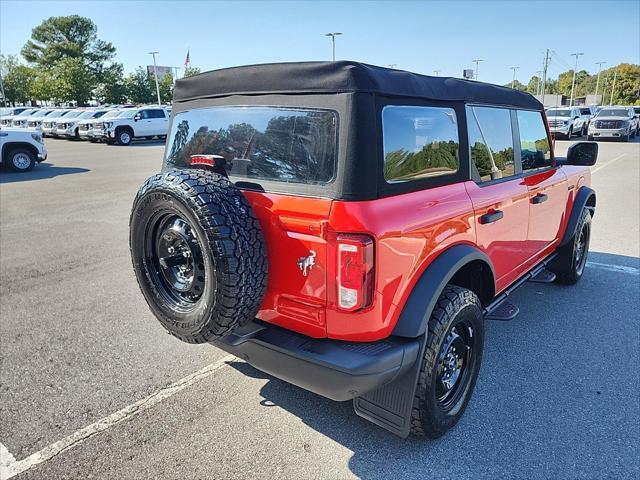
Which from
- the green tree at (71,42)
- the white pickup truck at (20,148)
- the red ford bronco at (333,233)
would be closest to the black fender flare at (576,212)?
the red ford bronco at (333,233)

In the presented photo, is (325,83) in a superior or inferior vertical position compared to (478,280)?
superior

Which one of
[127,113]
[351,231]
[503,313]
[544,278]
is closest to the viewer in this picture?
[351,231]

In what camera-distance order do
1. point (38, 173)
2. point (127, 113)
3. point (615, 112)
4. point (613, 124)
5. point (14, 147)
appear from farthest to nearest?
point (615, 112) < point (127, 113) < point (613, 124) < point (14, 147) < point (38, 173)

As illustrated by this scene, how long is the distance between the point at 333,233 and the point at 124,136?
83.5 feet

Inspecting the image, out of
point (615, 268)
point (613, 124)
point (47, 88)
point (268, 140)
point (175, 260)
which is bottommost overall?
point (615, 268)

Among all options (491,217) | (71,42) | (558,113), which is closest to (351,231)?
(491,217)

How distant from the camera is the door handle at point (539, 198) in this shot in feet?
11.8

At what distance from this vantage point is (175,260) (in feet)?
8.10

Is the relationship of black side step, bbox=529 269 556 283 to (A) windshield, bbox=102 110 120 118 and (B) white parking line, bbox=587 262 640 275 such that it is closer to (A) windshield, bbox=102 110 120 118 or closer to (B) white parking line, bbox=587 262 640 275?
(B) white parking line, bbox=587 262 640 275

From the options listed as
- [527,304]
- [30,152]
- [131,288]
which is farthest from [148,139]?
[527,304]

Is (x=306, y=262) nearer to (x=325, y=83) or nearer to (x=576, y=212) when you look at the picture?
(x=325, y=83)

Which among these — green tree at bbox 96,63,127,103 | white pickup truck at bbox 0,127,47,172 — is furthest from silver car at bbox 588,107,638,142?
green tree at bbox 96,63,127,103

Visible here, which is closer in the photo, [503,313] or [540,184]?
[503,313]

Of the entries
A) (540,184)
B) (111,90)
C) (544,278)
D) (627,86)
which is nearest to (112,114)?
(544,278)
